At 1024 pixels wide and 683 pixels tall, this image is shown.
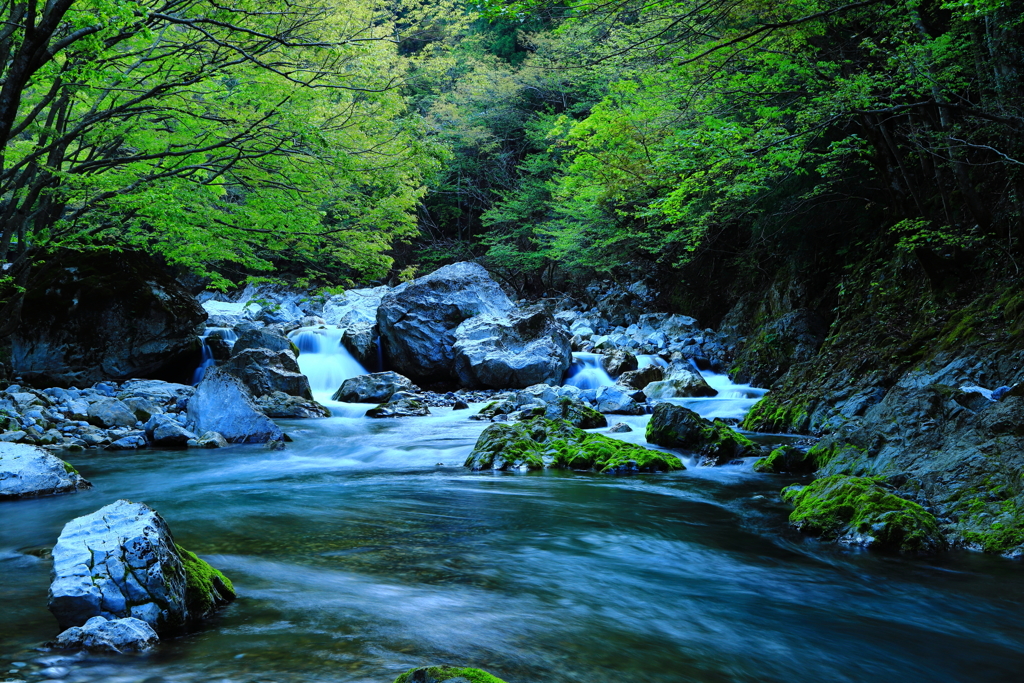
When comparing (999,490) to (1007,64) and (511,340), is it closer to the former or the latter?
(1007,64)

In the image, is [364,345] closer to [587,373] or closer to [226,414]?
[587,373]

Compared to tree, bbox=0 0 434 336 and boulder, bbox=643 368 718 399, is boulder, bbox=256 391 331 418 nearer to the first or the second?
tree, bbox=0 0 434 336

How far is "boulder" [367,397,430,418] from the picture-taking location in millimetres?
14289

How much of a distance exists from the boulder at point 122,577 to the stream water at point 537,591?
0.18 meters

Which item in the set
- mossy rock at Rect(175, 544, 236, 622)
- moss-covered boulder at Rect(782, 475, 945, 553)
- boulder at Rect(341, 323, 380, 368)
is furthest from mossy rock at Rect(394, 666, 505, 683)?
boulder at Rect(341, 323, 380, 368)

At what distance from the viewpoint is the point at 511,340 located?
59.8ft

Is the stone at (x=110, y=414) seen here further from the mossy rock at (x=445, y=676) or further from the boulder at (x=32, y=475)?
the mossy rock at (x=445, y=676)

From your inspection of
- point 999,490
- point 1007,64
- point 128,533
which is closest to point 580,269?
point 1007,64

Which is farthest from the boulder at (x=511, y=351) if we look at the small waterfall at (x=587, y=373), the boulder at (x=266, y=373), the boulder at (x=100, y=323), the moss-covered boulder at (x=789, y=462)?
the moss-covered boulder at (x=789, y=462)

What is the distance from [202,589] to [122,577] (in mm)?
454

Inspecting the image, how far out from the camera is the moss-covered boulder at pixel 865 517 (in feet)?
15.9

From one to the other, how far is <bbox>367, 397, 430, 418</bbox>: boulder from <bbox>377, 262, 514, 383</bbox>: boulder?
11.9ft

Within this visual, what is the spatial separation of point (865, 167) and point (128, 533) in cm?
1387

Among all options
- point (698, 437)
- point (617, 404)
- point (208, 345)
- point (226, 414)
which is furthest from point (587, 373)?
point (208, 345)
